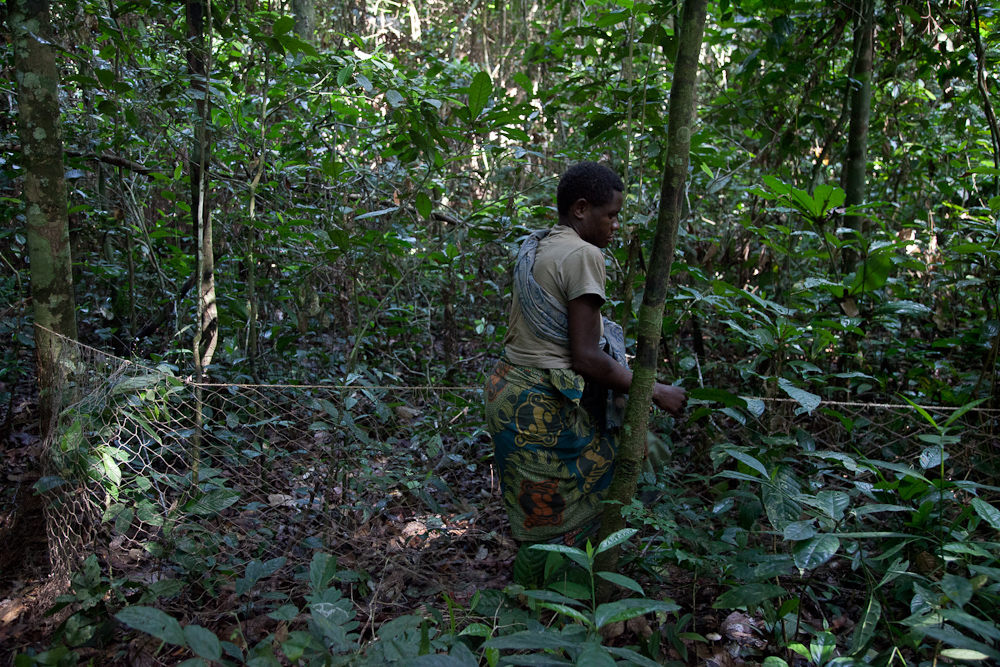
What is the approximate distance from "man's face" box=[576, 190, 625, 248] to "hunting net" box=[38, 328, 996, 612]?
81cm

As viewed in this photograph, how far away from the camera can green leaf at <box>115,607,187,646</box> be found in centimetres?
142

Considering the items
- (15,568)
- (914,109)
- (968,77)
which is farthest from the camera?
(914,109)

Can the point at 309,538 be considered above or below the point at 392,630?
below

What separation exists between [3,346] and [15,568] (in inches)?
92.0

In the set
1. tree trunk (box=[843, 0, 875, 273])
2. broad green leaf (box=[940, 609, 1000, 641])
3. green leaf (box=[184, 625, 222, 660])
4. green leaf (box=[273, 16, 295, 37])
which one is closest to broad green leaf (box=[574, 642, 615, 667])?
broad green leaf (box=[940, 609, 1000, 641])

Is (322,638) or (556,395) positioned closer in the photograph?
(322,638)

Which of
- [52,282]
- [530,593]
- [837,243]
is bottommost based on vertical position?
[530,593]

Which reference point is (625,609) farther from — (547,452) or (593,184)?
(593,184)

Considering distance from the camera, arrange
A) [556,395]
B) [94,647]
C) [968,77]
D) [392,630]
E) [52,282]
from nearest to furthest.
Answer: [392,630], [94,647], [556,395], [52,282], [968,77]

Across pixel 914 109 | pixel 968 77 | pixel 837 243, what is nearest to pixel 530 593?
pixel 837 243

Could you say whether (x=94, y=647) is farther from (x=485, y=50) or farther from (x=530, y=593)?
(x=485, y=50)

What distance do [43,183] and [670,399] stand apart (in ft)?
8.99

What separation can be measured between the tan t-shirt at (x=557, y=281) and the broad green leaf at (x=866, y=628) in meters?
1.12

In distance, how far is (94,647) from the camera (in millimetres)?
2074
